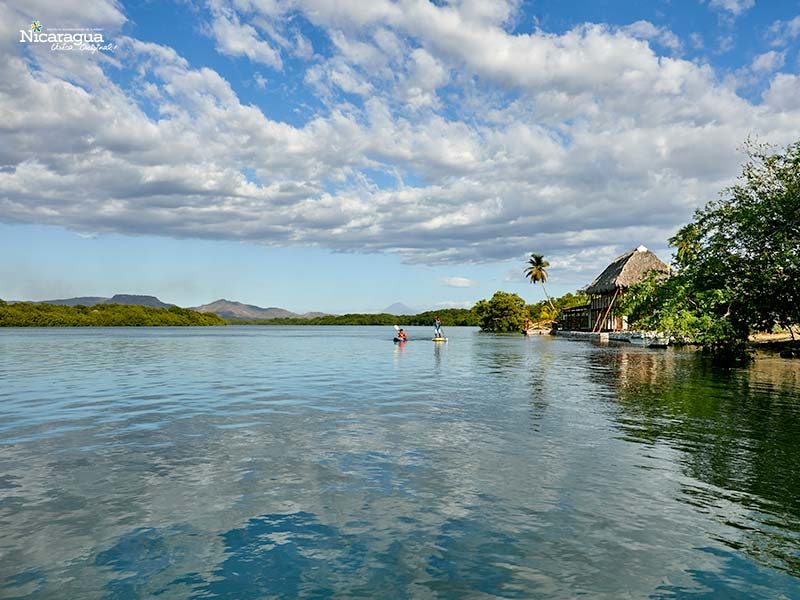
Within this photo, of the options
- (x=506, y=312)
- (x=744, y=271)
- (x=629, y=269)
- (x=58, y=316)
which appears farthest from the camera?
(x=58, y=316)

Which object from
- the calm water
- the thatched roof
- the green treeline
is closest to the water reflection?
the calm water

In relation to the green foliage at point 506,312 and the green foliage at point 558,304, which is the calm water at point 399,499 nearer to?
the green foliage at point 506,312

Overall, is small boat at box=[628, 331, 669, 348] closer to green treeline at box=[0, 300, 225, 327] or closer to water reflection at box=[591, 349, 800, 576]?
A: water reflection at box=[591, 349, 800, 576]

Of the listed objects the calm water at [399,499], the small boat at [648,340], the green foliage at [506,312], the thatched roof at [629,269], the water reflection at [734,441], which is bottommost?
the calm water at [399,499]

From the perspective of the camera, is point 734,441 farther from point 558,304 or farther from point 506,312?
point 558,304

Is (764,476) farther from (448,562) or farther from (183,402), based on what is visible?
(183,402)

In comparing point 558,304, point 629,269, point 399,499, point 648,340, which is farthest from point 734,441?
point 558,304

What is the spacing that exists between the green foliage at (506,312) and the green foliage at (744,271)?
8997 centimetres

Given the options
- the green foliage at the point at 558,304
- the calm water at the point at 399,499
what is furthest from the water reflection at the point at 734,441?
the green foliage at the point at 558,304

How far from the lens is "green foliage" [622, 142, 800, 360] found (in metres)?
33.8

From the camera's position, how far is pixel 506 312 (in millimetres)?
133000

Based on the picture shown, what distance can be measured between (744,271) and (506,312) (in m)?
96.4

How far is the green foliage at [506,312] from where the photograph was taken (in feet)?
431

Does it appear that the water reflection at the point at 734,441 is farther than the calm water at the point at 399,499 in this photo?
Yes
